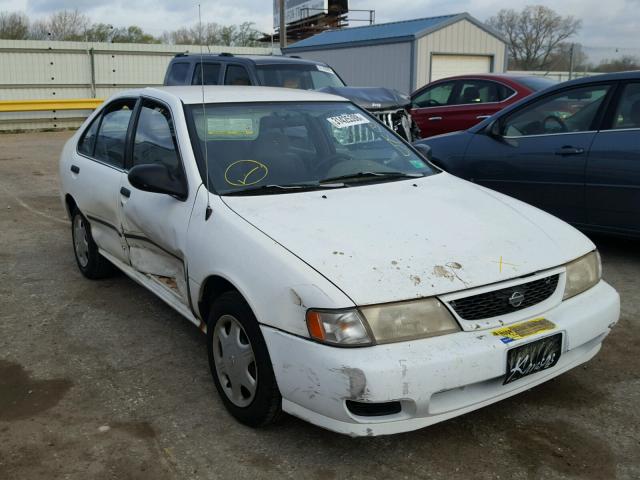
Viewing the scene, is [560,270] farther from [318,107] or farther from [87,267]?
[87,267]

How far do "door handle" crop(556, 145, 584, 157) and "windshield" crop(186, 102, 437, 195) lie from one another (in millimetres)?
1979

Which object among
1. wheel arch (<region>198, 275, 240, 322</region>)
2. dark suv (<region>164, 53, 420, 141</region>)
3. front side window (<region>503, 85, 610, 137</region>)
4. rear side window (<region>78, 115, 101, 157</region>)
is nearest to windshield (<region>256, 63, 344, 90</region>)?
dark suv (<region>164, 53, 420, 141</region>)

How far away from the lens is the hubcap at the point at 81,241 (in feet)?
17.1

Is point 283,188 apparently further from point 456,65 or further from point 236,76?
point 456,65

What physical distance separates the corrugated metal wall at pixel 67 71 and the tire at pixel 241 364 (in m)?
17.1

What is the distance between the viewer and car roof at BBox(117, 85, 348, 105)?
4.04m

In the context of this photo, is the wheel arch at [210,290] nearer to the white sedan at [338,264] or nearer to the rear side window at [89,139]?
the white sedan at [338,264]

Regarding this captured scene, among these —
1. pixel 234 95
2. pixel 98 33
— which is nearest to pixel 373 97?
pixel 234 95

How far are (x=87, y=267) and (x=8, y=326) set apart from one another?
936 mm

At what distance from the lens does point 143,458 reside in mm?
2877

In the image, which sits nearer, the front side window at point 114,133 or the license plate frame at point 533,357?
the license plate frame at point 533,357

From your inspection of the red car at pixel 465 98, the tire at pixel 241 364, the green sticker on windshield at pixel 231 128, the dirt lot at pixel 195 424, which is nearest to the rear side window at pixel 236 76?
the red car at pixel 465 98

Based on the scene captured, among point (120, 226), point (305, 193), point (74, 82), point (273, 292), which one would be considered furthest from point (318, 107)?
point (74, 82)

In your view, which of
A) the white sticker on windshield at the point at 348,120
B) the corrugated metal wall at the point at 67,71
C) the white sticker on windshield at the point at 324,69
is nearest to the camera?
the white sticker on windshield at the point at 348,120
